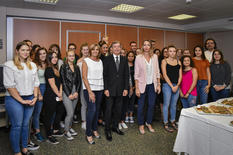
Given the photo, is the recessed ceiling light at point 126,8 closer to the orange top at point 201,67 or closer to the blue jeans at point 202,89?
the orange top at point 201,67

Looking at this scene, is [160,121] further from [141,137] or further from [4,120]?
[4,120]

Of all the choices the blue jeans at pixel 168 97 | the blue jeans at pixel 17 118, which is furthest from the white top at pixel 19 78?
the blue jeans at pixel 168 97

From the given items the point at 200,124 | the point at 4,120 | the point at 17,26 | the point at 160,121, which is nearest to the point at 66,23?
the point at 17,26

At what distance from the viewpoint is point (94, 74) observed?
2.73 metres

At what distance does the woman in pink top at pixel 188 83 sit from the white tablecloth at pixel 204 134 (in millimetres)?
1222

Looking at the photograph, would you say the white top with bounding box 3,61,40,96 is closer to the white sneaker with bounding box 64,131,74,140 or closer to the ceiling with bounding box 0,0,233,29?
the white sneaker with bounding box 64,131,74,140

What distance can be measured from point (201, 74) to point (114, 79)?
1.76 metres

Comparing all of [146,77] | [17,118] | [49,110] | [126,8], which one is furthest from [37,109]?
[126,8]

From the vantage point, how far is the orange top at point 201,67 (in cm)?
333

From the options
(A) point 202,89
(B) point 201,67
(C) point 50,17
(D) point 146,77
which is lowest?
(A) point 202,89

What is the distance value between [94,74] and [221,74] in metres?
2.42

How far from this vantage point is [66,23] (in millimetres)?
5355

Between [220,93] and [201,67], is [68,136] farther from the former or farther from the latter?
[220,93]

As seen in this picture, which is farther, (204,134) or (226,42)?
(226,42)
